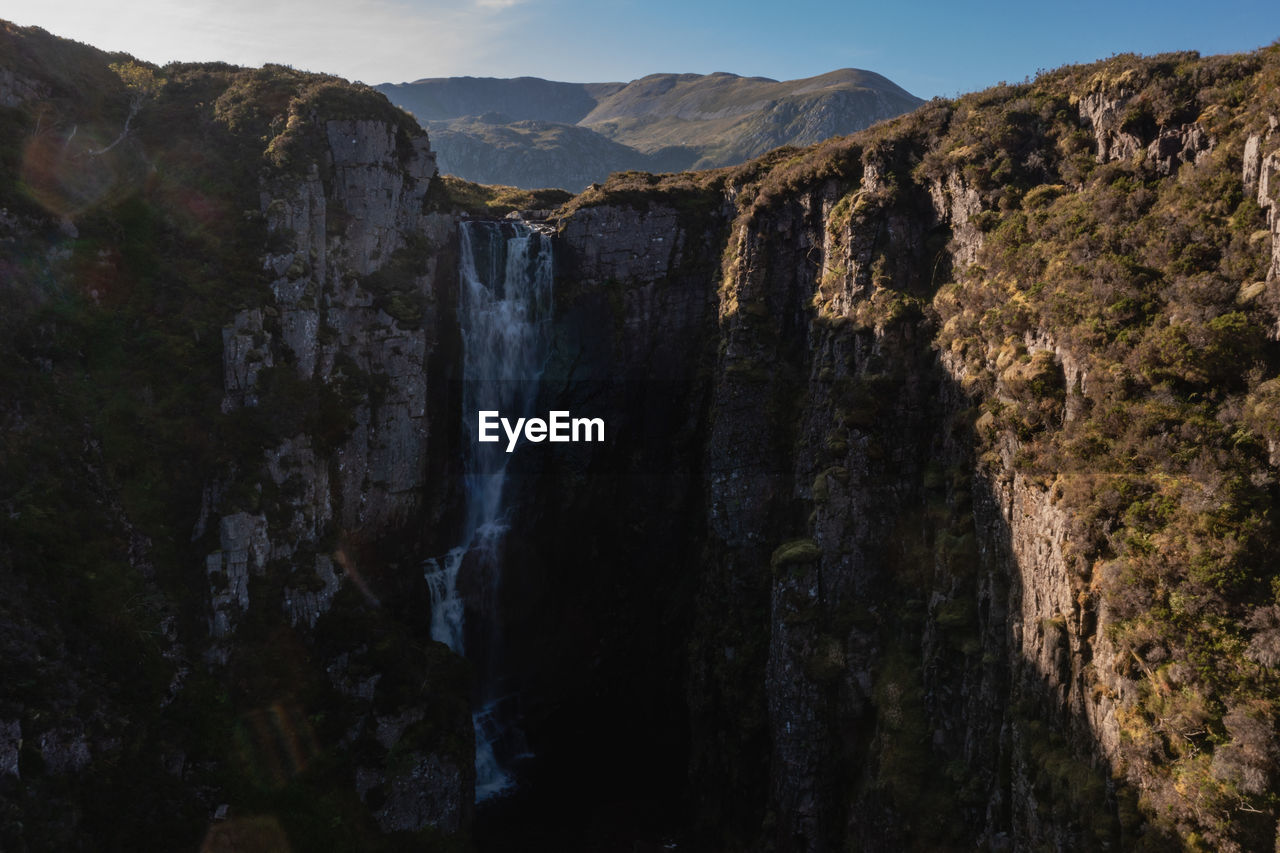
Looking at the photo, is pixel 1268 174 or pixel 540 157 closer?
pixel 1268 174

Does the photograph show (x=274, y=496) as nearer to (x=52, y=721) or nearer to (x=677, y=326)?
(x=52, y=721)

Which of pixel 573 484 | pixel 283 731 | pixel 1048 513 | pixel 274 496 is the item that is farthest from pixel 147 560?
pixel 1048 513

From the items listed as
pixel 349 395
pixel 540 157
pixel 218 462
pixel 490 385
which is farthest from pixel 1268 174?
pixel 540 157

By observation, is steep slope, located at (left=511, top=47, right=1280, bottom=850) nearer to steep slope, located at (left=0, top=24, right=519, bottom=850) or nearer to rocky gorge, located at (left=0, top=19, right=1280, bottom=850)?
rocky gorge, located at (left=0, top=19, right=1280, bottom=850)

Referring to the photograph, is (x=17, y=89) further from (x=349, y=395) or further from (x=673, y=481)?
(x=673, y=481)

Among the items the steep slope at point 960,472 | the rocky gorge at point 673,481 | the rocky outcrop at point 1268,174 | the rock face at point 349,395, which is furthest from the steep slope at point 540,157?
the rocky outcrop at point 1268,174

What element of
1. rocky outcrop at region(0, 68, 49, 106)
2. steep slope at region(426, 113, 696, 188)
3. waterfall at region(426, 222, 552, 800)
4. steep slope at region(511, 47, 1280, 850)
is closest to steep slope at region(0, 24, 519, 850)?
rocky outcrop at region(0, 68, 49, 106)

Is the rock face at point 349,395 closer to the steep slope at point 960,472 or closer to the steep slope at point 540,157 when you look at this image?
the steep slope at point 960,472
